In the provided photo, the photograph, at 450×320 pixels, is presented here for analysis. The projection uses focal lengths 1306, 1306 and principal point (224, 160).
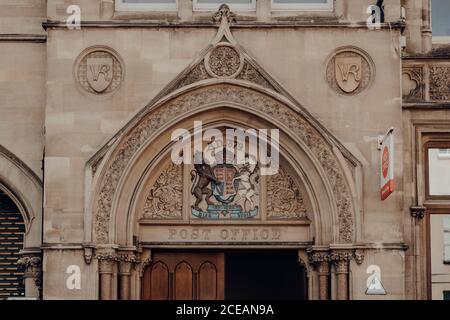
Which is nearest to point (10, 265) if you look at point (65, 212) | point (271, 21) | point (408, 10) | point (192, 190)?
point (65, 212)

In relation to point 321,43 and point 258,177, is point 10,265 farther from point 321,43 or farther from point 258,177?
point 321,43

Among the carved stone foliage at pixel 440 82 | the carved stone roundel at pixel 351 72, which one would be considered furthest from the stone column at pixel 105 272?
the carved stone foliage at pixel 440 82

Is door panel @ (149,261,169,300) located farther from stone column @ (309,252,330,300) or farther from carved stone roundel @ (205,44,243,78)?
carved stone roundel @ (205,44,243,78)

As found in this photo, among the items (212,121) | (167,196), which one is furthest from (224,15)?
(167,196)

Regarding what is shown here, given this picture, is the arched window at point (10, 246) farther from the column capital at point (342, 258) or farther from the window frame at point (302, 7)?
the window frame at point (302, 7)

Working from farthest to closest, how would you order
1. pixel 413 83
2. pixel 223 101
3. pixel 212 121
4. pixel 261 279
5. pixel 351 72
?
pixel 261 279 < pixel 413 83 < pixel 212 121 < pixel 351 72 < pixel 223 101

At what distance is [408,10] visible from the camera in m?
22.4

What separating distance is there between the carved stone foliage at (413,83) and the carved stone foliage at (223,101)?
73.1 inches

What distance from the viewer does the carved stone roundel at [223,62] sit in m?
21.3

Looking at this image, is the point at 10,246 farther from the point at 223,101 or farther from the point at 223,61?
the point at 223,61

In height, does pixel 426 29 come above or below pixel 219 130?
above

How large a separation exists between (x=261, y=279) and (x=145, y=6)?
7.50 m

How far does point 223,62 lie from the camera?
21.4 metres

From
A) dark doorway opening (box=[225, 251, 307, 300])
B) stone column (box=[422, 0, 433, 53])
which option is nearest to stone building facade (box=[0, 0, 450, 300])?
stone column (box=[422, 0, 433, 53])
